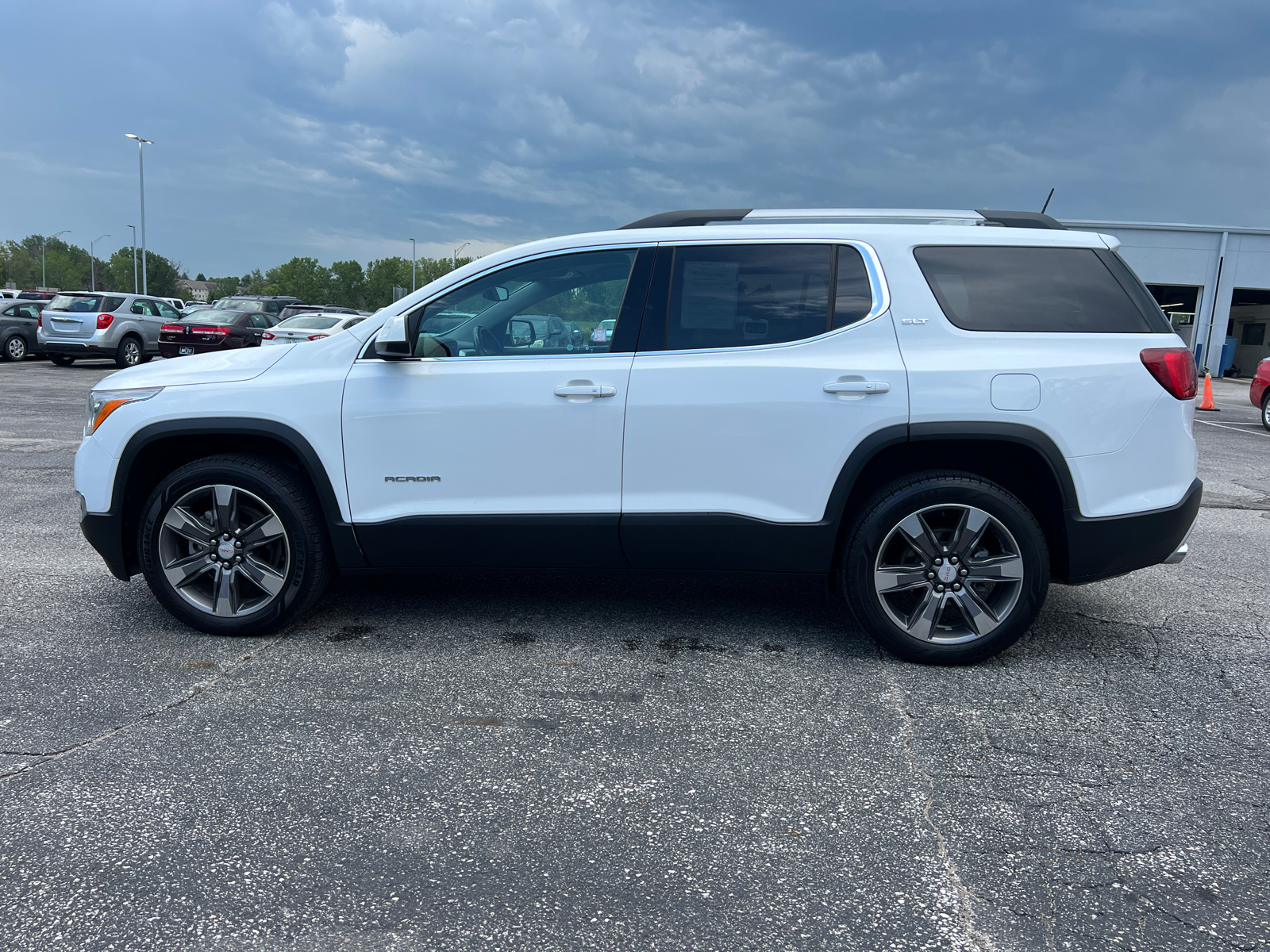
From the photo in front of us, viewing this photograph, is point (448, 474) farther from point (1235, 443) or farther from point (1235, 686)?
point (1235, 443)

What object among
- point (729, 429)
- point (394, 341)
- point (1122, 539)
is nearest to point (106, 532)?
point (394, 341)

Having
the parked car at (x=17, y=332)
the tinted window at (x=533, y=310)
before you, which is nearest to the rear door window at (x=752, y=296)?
the tinted window at (x=533, y=310)

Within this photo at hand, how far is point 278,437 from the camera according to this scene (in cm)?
387

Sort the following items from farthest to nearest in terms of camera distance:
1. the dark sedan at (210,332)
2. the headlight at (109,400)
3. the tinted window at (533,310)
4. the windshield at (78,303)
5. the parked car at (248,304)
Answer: the parked car at (248,304)
the windshield at (78,303)
the dark sedan at (210,332)
the headlight at (109,400)
the tinted window at (533,310)

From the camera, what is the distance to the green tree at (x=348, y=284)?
145 metres

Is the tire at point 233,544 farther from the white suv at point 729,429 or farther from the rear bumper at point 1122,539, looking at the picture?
the rear bumper at point 1122,539

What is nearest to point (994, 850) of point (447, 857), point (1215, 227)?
point (447, 857)

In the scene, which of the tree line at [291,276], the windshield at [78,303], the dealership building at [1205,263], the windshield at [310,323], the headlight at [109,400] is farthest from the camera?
the tree line at [291,276]

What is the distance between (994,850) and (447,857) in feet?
4.90

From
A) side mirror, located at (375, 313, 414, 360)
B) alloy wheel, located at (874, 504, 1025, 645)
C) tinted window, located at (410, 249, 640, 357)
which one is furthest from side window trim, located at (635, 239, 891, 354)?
side mirror, located at (375, 313, 414, 360)

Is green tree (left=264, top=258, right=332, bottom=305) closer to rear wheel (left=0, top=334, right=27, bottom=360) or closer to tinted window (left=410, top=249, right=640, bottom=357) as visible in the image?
rear wheel (left=0, top=334, right=27, bottom=360)

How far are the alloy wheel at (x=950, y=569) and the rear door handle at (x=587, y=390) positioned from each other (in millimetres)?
1281

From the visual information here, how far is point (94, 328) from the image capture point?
68.9 feet

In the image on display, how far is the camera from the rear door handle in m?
3.71
